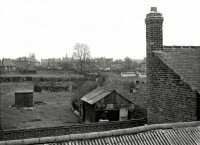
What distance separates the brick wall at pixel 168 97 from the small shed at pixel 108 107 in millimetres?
13489

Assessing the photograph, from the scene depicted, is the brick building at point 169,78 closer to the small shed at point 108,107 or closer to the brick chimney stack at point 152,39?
the brick chimney stack at point 152,39

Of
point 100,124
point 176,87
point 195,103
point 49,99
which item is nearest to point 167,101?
point 176,87

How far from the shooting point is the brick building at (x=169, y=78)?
10.1 m

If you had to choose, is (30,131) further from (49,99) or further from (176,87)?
(49,99)

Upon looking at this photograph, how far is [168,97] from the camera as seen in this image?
11.0 metres

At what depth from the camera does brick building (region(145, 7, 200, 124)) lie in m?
10.1

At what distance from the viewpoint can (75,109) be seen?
116ft

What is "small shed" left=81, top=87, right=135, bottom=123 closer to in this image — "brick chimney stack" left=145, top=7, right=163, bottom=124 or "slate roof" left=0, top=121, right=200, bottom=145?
"brick chimney stack" left=145, top=7, right=163, bottom=124

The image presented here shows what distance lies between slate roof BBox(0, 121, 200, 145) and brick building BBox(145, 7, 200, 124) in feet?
6.99

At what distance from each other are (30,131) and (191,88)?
821 centimetres

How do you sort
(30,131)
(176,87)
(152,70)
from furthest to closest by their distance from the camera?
1. (30,131)
2. (152,70)
3. (176,87)

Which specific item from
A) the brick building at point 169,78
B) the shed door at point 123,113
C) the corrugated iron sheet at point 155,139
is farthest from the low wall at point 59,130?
the shed door at point 123,113

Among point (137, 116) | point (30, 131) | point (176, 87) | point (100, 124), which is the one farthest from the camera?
point (137, 116)

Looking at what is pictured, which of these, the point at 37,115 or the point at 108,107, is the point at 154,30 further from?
the point at 37,115
